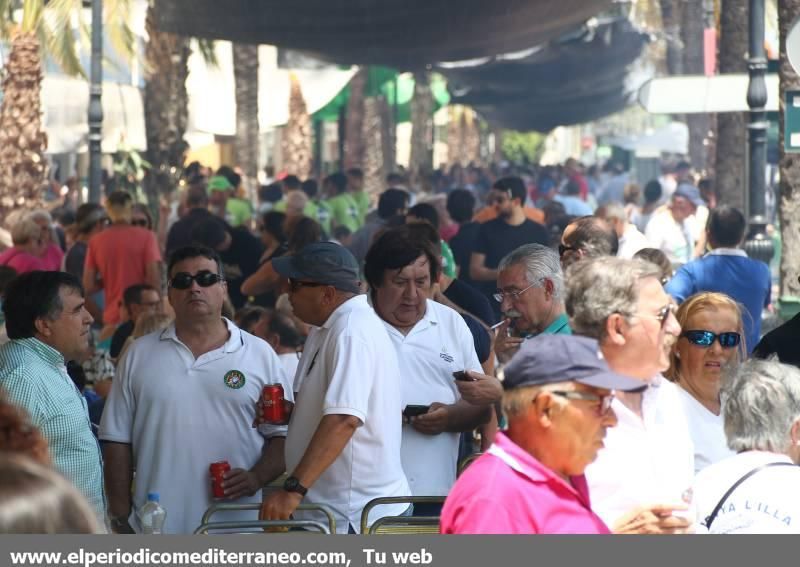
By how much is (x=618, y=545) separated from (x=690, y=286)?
6103 millimetres

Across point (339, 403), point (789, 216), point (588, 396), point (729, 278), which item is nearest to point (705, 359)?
point (339, 403)

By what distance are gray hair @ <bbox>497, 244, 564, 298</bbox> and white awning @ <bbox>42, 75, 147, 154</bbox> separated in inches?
759

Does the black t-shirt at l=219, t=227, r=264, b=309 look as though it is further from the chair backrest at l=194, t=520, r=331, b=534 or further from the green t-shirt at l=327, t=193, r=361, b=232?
the green t-shirt at l=327, t=193, r=361, b=232

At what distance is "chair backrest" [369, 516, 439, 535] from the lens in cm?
551

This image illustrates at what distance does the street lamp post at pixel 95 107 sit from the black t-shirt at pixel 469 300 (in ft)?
31.1

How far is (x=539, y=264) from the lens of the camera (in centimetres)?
642

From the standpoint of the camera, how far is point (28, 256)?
12.5 m

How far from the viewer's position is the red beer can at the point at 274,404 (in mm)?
5930

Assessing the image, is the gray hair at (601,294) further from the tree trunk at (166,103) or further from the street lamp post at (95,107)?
the tree trunk at (166,103)

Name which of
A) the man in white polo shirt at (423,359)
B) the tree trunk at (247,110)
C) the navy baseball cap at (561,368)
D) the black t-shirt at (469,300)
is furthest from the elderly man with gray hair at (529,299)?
the tree trunk at (247,110)

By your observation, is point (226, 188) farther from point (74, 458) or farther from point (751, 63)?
point (74, 458)

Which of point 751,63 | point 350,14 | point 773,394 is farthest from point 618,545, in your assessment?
point 350,14

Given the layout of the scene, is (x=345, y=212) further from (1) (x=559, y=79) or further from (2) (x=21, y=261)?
(1) (x=559, y=79)

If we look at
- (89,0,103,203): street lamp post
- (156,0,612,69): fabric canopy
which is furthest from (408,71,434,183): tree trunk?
(156,0,612,69): fabric canopy
